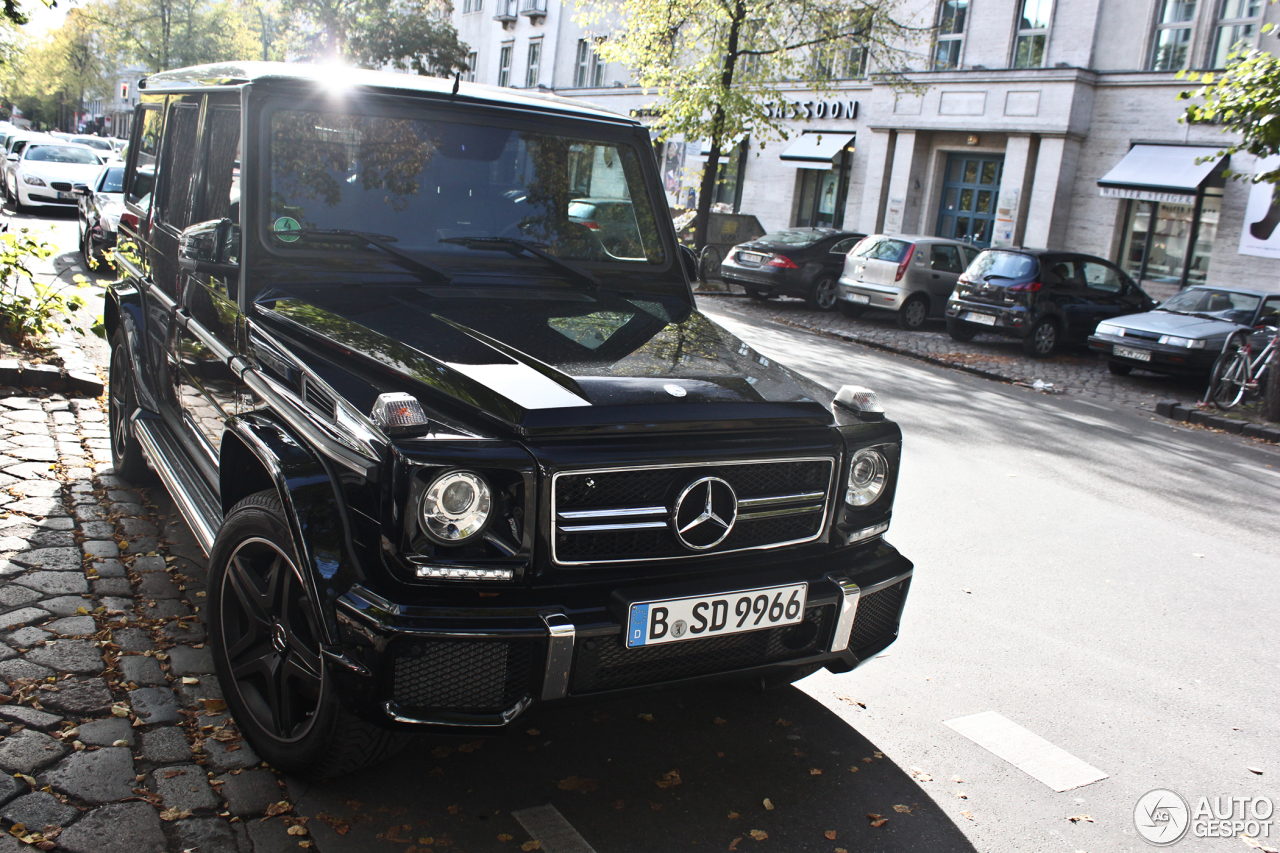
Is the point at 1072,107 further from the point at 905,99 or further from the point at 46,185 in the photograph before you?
the point at 46,185

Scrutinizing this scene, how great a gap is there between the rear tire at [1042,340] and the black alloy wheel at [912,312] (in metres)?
2.67

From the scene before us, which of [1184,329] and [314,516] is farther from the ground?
[1184,329]

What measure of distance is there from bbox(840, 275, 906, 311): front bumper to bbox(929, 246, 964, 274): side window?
0.97 metres

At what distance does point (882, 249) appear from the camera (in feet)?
61.3

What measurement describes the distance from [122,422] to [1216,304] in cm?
1428

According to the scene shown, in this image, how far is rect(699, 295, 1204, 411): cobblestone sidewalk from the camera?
1391 cm

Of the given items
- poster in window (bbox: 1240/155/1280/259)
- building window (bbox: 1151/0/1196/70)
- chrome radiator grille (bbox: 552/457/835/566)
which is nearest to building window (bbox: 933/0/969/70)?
building window (bbox: 1151/0/1196/70)

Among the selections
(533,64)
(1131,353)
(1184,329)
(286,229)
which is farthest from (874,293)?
(533,64)

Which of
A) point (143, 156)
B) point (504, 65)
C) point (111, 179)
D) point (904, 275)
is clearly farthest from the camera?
point (504, 65)

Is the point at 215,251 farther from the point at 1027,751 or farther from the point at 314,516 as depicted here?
the point at 1027,751

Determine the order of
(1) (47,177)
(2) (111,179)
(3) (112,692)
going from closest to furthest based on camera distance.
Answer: (3) (112,692)
(2) (111,179)
(1) (47,177)

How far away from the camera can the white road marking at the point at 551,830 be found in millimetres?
2963

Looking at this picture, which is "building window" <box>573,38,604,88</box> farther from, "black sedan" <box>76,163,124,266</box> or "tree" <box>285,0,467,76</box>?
"black sedan" <box>76,163,124,266</box>

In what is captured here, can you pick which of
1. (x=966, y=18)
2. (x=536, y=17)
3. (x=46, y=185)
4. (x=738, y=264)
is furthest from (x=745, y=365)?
(x=536, y=17)
